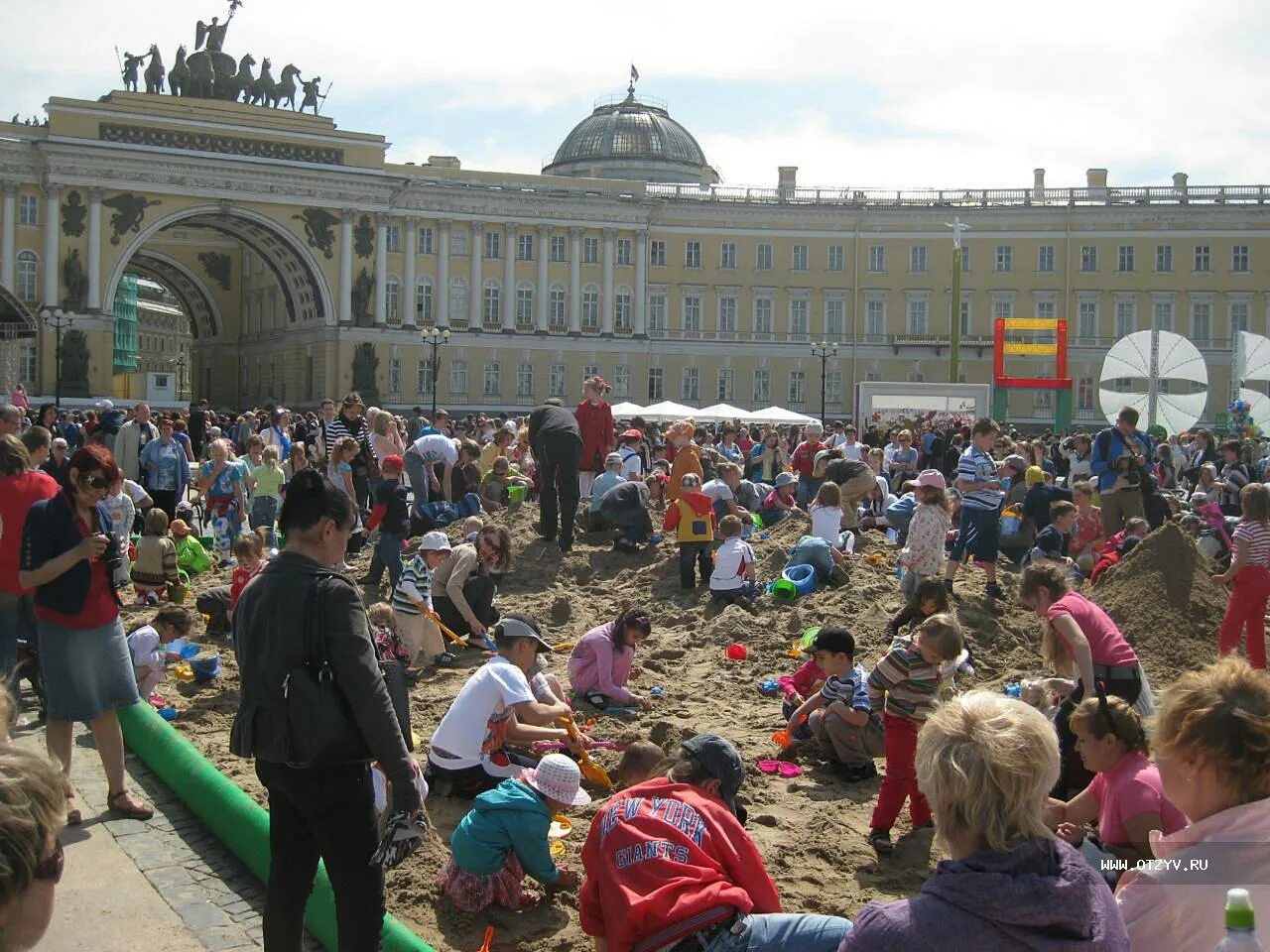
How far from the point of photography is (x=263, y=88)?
186 ft

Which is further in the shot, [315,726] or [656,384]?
[656,384]

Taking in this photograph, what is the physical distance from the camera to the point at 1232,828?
11.1 feet

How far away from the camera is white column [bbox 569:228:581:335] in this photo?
62188mm

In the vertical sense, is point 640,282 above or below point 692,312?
Result: above

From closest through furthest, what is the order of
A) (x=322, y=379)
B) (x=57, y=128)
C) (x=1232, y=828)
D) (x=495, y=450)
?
(x=1232, y=828), (x=495, y=450), (x=57, y=128), (x=322, y=379)

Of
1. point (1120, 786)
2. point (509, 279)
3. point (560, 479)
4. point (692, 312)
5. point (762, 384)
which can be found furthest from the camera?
point (692, 312)

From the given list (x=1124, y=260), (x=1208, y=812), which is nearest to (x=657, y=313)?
(x=1124, y=260)

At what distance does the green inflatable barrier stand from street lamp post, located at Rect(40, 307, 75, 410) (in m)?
44.6

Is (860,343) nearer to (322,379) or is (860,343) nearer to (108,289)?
(322,379)

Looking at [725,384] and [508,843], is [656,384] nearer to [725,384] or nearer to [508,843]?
[725,384]

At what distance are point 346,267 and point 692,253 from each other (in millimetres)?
17098

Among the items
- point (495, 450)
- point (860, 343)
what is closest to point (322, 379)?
point (860, 343)

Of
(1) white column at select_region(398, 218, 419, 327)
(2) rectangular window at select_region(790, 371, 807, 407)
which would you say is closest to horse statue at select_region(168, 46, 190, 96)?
(1) white column at select_region(398, 218, 419, 327)

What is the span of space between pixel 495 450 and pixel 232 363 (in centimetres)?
5261
